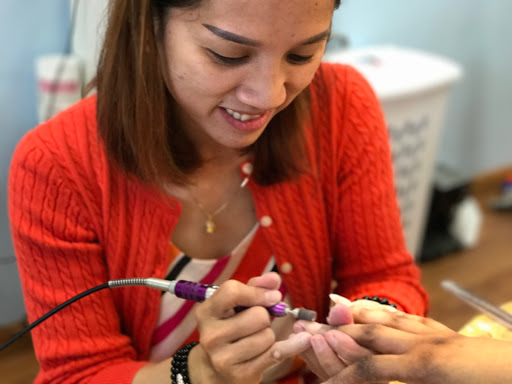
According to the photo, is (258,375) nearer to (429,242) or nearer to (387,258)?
(387,258)

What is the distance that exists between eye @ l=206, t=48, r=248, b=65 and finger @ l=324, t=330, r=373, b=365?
0.33 meters

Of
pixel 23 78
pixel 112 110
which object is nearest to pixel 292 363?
pixel 112 110

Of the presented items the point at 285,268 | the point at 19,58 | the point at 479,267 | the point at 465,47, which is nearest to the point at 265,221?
the point at 285,268

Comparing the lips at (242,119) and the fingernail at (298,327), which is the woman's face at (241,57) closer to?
the lips at (242,119)

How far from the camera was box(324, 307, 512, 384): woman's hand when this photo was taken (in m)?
0.60

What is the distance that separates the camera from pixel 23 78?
1.50 metres

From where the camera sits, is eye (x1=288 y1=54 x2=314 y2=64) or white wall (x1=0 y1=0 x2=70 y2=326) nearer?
eye (x1=288 y1=54 x2=314 y2=64)

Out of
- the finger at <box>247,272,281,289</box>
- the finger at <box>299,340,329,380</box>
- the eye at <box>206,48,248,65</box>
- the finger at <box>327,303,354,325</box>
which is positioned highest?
the eye at <box>206,48,248,65</box>

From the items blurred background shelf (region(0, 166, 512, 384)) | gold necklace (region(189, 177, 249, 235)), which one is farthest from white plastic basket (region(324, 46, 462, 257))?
gold necklace (region(189, 177, 249, 235))

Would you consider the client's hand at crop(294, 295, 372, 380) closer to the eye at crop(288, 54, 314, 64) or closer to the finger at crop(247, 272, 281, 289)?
the finger at crop(247, 272, 281, 289)

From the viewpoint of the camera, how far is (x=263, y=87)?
70 cm

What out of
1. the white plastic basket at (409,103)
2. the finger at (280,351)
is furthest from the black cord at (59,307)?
the white plastic basket at (409,103)

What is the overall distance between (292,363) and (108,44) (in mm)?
517

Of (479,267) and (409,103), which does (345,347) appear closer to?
(409,103)
